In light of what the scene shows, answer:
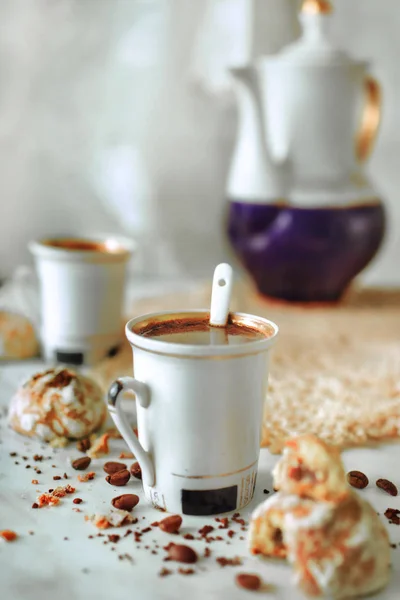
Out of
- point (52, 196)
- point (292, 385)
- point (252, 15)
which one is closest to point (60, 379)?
point (292, 385)

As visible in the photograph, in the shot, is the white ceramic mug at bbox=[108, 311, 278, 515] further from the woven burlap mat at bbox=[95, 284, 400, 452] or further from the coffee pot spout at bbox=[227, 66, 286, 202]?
the coffee pot spout at bbox=[227, 66, 286, 202]

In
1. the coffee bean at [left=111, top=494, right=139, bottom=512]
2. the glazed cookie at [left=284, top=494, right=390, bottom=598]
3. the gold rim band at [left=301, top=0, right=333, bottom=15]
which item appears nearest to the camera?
the glazed cookie at [left=284, top=494, right=390, bottom=598]

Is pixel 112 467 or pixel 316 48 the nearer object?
pixel 112 467

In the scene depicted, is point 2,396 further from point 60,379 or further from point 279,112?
point 279,112

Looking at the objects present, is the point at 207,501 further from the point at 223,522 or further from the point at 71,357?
the point at 71,357

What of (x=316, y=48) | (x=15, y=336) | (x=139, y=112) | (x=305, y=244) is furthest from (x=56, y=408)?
(x=139, y=112)

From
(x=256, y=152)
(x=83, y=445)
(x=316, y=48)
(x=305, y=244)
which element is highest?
(x=316, y=48)

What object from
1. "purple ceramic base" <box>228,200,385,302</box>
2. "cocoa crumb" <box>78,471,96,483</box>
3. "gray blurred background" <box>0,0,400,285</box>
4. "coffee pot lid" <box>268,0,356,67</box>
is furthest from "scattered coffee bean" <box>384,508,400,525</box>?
"gray blurred background" <box>0,0,400,285</box>
